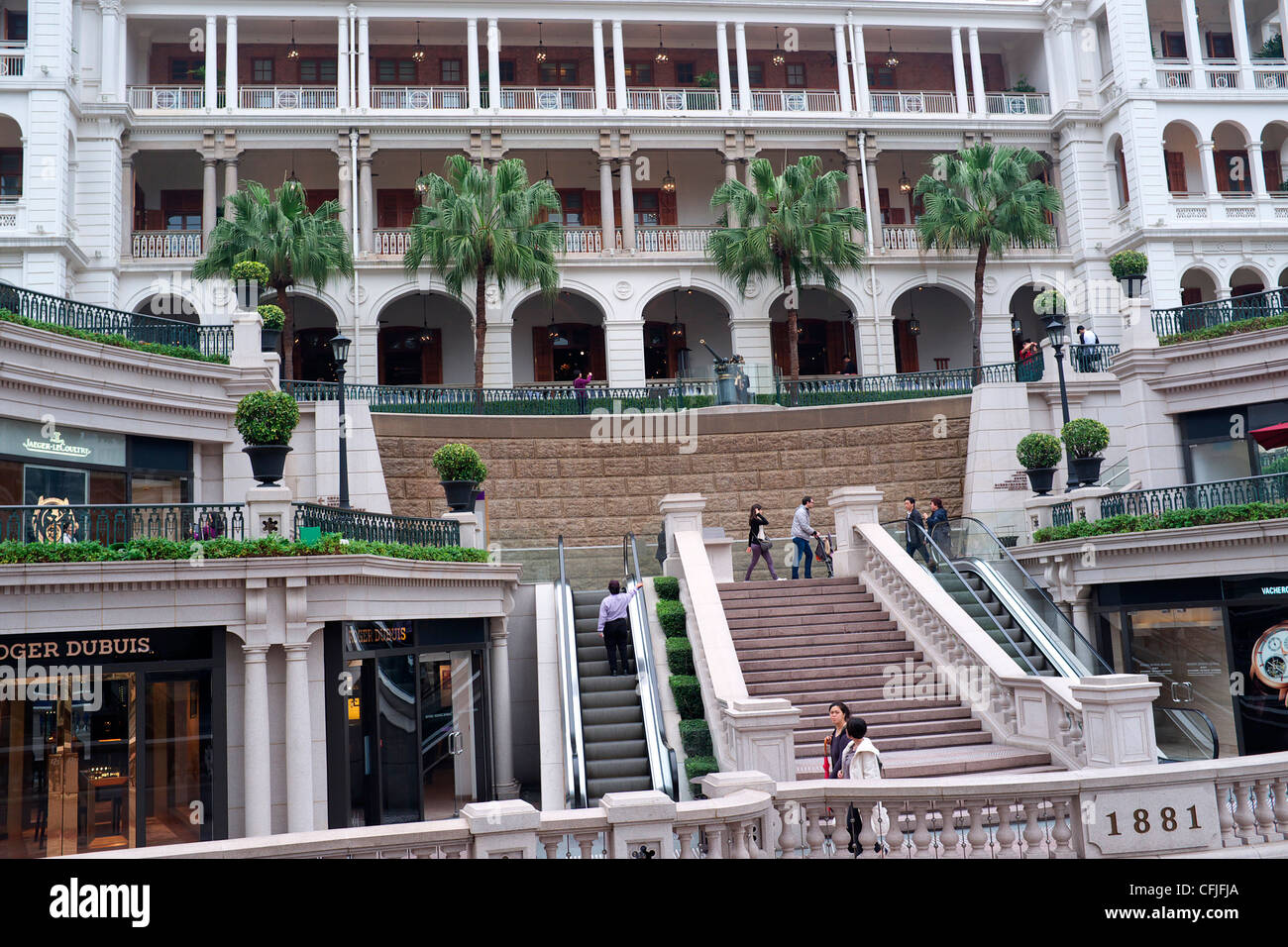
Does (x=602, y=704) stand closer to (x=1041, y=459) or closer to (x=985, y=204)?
(x=1041, y=459)

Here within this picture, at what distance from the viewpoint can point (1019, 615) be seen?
61.4 ft

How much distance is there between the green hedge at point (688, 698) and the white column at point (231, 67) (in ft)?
98.2

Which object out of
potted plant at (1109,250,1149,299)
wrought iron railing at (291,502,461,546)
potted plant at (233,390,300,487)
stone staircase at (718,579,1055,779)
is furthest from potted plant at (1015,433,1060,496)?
potted plant at (233,390,300,487)

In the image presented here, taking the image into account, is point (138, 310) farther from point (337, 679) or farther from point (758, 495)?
point (337, 679)

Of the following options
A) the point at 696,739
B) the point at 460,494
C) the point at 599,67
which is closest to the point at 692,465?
the point at 460,494

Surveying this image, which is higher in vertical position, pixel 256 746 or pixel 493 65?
pixel 493 65

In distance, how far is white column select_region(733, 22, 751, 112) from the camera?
132 ft

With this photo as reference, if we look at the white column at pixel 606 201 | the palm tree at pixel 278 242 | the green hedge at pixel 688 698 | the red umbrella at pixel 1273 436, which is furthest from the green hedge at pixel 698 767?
the white column at pixel 606 201

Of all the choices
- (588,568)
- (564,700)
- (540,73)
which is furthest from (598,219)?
(564,700)

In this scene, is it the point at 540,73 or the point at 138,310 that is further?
the point at 540,73

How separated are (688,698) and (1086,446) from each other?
1074cm

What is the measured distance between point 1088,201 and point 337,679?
3502cm

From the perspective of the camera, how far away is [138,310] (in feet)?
120

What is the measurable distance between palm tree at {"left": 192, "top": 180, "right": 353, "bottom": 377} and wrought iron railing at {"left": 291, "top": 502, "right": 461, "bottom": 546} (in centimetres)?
1314
